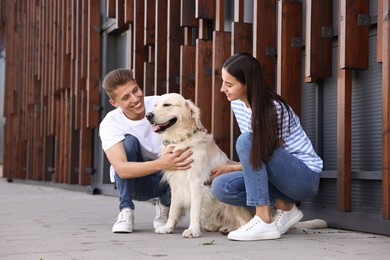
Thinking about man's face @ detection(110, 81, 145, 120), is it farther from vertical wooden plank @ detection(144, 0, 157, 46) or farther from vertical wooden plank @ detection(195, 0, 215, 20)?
vertical wooden plank @ detection(144, 0, 157, 46)

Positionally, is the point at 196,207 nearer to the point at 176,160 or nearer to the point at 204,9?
the point at 176,160

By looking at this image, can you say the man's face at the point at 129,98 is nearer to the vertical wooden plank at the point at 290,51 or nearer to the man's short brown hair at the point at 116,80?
the man's short brown hair at the point at 116,80

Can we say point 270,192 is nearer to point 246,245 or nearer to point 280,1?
point 246,245

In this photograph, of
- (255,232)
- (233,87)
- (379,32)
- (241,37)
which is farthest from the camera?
(241,37)

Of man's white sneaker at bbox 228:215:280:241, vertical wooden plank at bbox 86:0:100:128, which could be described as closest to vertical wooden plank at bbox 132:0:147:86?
vertical wooden plank at bbox 86:0:100:128

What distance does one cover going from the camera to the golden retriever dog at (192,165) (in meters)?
4.56

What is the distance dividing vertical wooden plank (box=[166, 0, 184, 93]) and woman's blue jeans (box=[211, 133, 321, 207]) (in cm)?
328

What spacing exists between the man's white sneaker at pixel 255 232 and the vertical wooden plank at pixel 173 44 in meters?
3.63

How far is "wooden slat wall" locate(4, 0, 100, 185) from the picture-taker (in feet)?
36.7

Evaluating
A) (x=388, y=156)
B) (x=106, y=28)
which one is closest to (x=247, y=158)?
(x=388, y=156)

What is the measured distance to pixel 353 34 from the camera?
193 inches

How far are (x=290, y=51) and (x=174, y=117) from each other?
1511mm

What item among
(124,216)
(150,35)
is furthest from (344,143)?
(150,35)

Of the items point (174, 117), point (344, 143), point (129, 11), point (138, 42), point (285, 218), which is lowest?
point (285, 218)
